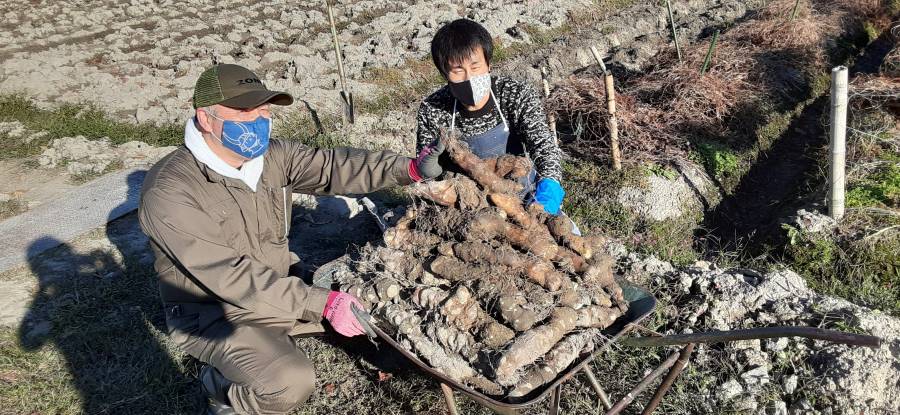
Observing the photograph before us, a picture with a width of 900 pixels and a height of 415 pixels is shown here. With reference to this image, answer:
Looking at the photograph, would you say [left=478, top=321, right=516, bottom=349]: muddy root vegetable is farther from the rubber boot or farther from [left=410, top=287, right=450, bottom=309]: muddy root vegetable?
the rubber boot

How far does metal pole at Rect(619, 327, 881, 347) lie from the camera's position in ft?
6.12

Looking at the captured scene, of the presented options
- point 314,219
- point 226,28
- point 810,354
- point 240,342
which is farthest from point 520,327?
point 226,28

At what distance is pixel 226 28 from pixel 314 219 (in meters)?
5.36

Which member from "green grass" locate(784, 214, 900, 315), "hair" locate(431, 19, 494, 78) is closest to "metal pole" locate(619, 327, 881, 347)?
"hair" locate(431, 19, 494, 78)

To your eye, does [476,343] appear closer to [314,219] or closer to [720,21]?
[314,219]

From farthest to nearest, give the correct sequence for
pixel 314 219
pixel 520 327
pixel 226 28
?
1. pixel 226 28
2. pixel 314 219
3. pixel 520 327

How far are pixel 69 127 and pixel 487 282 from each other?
6.09 metres

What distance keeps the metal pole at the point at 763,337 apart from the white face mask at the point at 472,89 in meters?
1.76

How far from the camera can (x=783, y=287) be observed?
3.61 metres

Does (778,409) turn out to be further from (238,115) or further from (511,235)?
(238,115)

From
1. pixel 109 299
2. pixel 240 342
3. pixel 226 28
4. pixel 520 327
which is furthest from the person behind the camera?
pixel 226 28

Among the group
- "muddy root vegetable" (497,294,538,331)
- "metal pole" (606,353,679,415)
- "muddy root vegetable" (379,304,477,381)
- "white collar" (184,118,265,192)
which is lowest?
"metal pole" (606,353,679,415)

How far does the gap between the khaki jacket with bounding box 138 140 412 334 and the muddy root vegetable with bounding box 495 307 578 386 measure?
0.92m

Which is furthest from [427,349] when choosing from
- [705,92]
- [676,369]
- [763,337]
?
[705,92]
